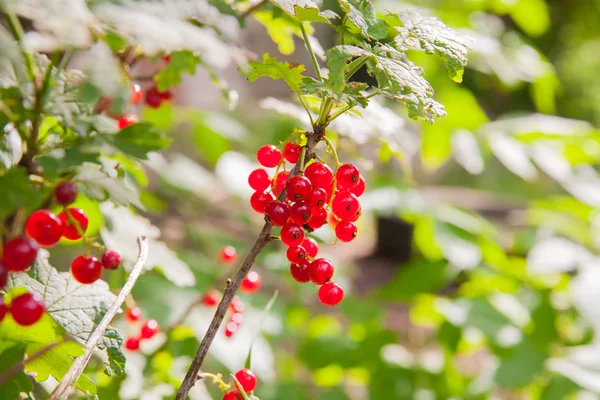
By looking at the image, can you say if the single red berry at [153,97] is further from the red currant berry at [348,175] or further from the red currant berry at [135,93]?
the red currant berry at [348,175]

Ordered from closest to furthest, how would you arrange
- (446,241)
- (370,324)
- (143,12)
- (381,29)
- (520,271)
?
(143,12), (381,29), (446,241), (370,324), (520,271)

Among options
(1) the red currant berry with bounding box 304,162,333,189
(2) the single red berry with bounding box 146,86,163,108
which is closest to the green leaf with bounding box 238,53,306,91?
(1) the red currant berry with bounding box 304,162,333,189

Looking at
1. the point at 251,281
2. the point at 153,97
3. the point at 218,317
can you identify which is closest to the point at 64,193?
the point at 218,317

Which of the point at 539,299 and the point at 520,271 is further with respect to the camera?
the point at 520,271

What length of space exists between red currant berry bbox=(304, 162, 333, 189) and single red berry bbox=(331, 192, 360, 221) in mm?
30

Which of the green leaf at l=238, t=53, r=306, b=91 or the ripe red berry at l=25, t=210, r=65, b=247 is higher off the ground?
the green leaf at l=238, t=53, r=306, b=91

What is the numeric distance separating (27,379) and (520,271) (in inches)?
72.6

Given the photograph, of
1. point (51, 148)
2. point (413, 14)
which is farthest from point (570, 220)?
point (51, 148)

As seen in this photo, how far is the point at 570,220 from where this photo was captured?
2002 millimetres

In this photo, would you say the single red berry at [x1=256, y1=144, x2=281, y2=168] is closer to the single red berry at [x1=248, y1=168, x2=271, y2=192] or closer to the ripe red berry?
the single red berry at [x1=248, y1=168, x2=271, y2=192]

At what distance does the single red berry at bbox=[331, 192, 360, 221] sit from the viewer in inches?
22.1

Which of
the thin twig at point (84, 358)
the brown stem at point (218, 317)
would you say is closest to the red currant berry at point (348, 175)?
the brown stem at point (218, 317)

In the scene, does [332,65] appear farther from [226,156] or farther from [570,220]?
[570,220]

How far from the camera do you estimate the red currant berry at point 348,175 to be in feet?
1.81
